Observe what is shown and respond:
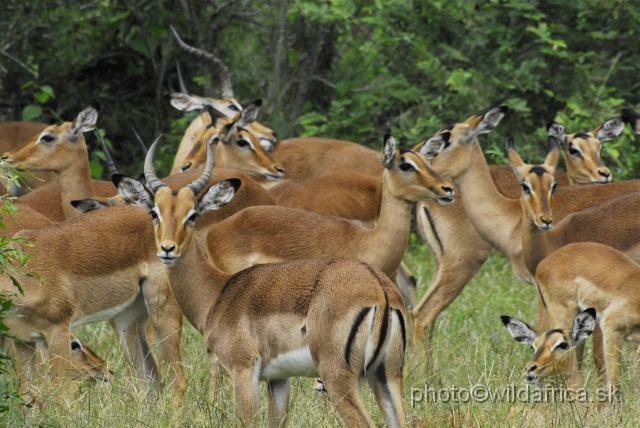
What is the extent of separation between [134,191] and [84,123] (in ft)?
6.81

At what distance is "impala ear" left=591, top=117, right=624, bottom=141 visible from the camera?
8.45 metres

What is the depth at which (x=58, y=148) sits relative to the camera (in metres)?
7.45

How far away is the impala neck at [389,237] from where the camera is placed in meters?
6.13

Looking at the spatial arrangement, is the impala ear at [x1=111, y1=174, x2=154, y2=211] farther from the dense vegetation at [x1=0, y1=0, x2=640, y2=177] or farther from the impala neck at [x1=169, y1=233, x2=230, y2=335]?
the dense vegetation at [x1=0, y1=0, x2=640, y2=177]

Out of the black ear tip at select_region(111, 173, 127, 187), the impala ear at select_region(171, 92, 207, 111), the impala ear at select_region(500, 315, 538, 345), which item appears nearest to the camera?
the black ear tip at select_region(111, 173, 127, 187)

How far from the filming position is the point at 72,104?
11.0 meters

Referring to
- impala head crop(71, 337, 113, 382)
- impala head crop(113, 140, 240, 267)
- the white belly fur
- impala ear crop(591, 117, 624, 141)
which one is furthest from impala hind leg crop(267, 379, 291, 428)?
impala ear crop(591, 117, 624, 141)

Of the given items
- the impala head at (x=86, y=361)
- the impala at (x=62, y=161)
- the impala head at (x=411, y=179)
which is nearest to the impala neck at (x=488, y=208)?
the impala head at (x=411, y=179)

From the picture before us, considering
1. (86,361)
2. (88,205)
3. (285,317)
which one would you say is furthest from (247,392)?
→ (88,205)

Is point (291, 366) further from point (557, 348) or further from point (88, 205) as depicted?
point (88, 205)

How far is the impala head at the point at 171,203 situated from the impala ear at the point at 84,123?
A: 1.97m

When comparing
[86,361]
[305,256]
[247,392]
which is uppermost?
[247,392]

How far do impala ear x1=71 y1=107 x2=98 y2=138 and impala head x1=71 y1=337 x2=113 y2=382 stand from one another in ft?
6.11

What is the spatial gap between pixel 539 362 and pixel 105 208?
7.47 feet
